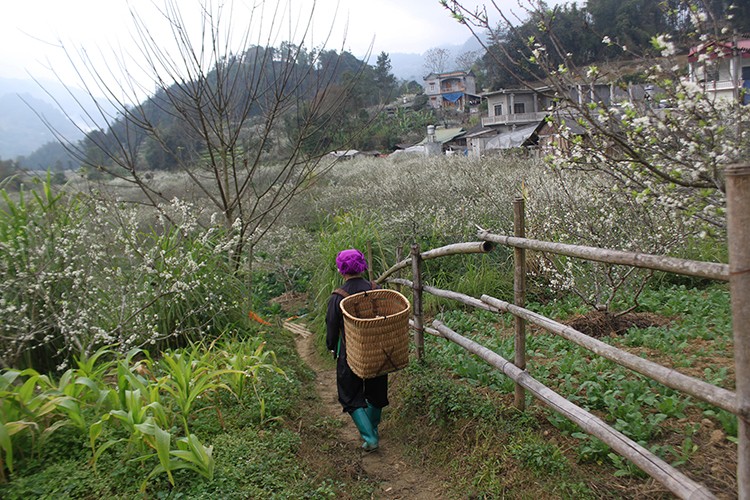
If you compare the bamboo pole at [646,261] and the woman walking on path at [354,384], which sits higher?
the bamboo pole at [646,261]

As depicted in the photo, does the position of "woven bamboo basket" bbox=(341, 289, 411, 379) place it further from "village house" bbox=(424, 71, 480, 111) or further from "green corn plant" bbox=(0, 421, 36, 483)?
"village house" bbox=(424, 71, 480, 111)

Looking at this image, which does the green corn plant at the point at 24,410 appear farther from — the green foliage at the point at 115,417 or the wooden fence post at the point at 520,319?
the wooden fence post at the point at 520,319

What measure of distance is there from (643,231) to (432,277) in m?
2.87

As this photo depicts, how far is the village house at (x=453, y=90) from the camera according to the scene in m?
60.8

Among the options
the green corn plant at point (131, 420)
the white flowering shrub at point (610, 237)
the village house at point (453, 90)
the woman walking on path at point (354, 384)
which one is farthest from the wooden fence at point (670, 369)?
the village house at point (453, 90)

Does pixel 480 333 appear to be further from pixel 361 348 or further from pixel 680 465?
pixel 680 465

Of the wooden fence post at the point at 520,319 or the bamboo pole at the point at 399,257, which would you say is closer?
the wooden fence post at the point at 520,319

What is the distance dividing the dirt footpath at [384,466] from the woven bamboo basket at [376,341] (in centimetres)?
67

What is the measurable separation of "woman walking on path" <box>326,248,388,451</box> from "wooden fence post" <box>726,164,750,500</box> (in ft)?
8.91

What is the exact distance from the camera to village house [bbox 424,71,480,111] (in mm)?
60800

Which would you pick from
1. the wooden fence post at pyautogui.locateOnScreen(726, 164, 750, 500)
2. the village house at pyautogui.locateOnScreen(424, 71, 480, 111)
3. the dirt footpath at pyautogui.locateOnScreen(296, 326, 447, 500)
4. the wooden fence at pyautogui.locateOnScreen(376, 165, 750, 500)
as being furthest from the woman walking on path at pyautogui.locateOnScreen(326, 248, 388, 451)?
the village house at pyautogui.locateOnScreen(424, 71, 480, 111)

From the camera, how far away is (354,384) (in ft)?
13.4

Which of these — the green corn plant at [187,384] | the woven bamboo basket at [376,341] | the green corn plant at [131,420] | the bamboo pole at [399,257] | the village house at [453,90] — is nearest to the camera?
the green corn plant at [131,420]

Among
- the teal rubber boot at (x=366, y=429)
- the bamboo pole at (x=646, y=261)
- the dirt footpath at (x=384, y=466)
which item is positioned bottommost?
the dirt footpath at (x=384, y=466)
